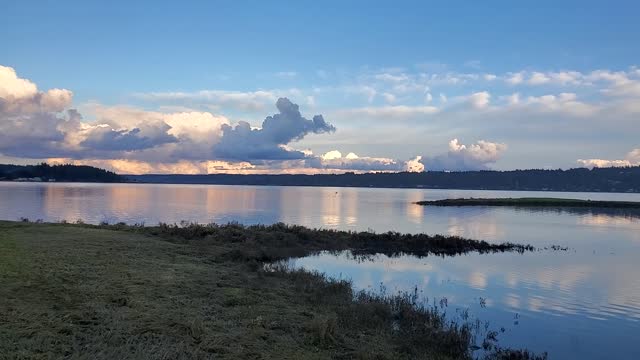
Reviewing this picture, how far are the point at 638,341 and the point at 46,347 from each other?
19.0 m

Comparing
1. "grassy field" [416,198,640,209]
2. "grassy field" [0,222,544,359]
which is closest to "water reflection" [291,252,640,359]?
"grassy field" [0,222,544,359]

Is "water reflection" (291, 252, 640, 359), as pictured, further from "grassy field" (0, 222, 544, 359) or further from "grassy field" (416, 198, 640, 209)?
"grassy field" (416, 198, 640, 209)

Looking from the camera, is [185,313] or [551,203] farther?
[551,203]

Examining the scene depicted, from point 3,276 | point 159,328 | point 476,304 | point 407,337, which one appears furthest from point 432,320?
point 3,276

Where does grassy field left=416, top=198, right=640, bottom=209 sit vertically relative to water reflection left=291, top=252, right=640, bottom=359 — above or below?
above

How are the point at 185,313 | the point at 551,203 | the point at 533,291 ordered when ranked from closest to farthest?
the point at 185,313 < the point at 533,291 < the point at 551,203

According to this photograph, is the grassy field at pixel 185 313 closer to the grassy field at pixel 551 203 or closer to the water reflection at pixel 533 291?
the water reflection at pixel 533 291

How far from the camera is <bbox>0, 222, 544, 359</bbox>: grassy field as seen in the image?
37.4ft

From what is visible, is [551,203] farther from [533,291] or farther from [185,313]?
[185,313]

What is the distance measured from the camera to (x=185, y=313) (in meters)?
14.7

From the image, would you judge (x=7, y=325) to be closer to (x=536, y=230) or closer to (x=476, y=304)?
(x=476, y=304)

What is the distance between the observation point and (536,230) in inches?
2586

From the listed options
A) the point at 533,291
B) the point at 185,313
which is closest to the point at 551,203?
Answer: the point at 533,291

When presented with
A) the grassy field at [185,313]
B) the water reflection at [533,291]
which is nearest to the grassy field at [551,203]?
the water reflection at [533,291]
